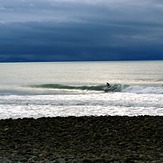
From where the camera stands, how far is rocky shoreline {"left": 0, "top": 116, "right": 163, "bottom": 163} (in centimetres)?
991

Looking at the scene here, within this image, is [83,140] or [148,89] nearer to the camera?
[83,140]

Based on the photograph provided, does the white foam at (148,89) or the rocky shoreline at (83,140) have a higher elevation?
the rocky shoreline at (83,140)

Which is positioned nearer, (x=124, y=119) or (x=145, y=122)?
(x=145, y=122)

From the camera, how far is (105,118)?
17312mm

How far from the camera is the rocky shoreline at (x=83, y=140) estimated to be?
9.91 metres

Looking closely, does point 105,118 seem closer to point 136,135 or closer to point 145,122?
point 145,122

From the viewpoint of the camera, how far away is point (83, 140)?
12.5m

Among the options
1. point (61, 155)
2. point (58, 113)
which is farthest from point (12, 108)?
point (61, 155)

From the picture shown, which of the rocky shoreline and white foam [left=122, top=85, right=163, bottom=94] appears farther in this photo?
white foam [left=122, top=85, right=163, bottom=94]

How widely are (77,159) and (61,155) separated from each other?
71 centimetres

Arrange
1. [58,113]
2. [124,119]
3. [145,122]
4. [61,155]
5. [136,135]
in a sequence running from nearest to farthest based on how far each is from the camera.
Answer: [61,155] → [136,135] → [145,122] → [124,119] → [58,113]

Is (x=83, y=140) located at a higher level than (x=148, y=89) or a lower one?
higher

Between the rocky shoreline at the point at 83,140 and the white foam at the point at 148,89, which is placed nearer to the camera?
the rocky shoreline at the point at 83,140

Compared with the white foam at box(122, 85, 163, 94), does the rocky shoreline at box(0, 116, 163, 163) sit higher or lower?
higher
